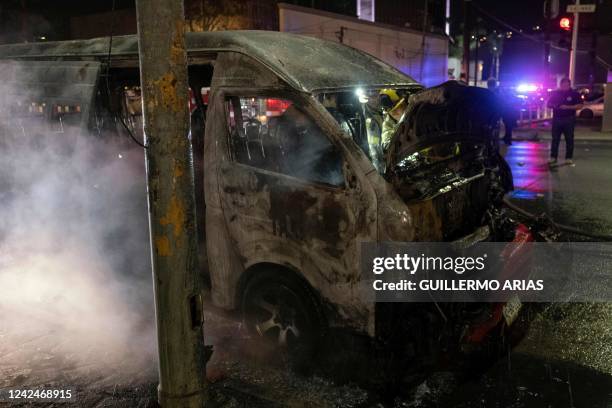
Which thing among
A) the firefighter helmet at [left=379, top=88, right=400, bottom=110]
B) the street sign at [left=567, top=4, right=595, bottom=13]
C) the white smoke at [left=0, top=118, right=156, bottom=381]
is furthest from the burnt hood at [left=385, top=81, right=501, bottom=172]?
the street sign at [left=567, top=4, right=595, bottom=13]

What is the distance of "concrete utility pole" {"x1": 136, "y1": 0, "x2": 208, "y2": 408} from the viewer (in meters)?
2.58

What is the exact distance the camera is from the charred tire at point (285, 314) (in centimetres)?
361

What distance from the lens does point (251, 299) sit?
396 cm

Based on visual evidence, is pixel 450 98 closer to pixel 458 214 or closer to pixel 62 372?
pixel 458 214

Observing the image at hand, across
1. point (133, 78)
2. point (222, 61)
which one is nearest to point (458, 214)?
point (222, 61)

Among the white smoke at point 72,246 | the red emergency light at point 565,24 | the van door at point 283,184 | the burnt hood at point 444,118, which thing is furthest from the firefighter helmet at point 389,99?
the red emergency light at point 565,24

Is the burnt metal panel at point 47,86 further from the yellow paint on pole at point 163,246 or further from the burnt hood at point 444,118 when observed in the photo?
the burnt hood at point 444,118

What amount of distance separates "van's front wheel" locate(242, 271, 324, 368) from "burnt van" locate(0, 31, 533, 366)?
0.01 meters

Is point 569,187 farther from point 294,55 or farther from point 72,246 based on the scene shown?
point 72,246

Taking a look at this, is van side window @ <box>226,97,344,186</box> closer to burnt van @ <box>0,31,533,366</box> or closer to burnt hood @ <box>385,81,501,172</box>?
burnt van @ <box>0,31,533,366</box>

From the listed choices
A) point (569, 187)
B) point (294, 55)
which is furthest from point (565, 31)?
point (294, 55)

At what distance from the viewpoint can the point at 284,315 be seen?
3799 mm

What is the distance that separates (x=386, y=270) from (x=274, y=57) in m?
1.71

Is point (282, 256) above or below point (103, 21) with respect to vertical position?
below
